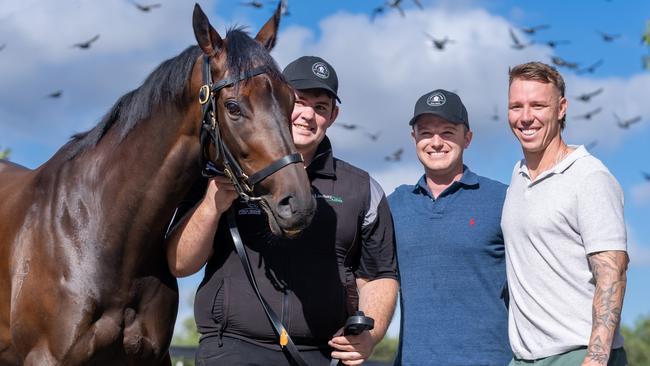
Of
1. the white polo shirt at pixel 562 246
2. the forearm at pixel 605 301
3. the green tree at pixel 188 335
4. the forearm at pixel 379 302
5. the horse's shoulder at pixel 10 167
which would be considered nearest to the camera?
the forearm at pixel 605 301

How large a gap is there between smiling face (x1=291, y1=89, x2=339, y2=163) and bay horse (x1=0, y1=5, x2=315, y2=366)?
1.23 feet

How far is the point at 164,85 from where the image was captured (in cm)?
454

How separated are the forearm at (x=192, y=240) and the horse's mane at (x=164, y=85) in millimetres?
581

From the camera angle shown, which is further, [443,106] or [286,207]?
[443,106]

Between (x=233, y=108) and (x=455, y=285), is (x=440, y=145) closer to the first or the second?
(x=455, y=285)

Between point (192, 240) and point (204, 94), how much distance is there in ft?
2.41

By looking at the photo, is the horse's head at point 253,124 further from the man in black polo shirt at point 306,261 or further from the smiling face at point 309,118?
the smiling face at point 309,118

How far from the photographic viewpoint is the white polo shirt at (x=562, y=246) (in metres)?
3.91

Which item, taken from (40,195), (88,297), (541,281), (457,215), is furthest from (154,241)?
(541,281)

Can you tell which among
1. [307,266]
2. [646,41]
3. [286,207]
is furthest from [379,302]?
[646,41]

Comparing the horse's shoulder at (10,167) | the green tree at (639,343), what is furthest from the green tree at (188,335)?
the horse's shoulder at (10,167)

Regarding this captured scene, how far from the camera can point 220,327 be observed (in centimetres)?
443

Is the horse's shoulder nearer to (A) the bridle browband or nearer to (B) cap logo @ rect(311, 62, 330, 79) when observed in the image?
(A) the bridle browband

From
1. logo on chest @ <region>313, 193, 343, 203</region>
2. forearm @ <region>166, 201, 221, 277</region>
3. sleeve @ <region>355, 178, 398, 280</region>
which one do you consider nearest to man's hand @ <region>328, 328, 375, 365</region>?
sleeve @ <region>355, 178, 398, 280</region>
